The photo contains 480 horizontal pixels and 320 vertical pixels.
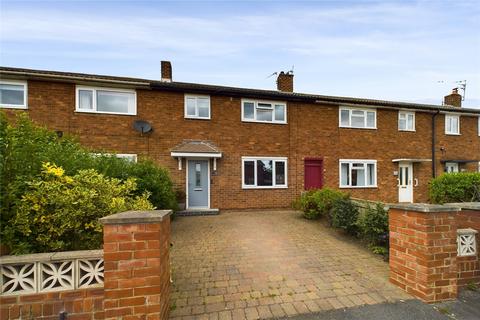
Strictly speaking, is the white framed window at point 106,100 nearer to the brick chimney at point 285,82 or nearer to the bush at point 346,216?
the brick chimney at point 285,82

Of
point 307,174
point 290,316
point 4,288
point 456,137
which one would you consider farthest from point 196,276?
point 456,137

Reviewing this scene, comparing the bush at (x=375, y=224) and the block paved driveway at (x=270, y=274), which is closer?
the block paved driveway at (x=270, y=274)

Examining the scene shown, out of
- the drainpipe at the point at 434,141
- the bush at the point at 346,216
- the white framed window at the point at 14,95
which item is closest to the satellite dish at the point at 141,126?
the white framed window at the point at 14,95

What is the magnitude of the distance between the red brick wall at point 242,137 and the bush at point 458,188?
8.28ft

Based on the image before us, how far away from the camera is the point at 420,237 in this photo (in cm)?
313

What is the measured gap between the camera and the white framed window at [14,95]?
8867 millimetres

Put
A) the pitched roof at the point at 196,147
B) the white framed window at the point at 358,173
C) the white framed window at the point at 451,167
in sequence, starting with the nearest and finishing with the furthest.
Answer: the pitched roof at the point at 196,147 → the white framed window at the point at 358,173 → the white framed window at the point at 451,167

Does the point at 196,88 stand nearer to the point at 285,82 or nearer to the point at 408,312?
the point at 285,82

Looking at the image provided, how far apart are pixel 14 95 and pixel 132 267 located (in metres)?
10.4

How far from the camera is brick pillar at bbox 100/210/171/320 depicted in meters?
Result: 2.32

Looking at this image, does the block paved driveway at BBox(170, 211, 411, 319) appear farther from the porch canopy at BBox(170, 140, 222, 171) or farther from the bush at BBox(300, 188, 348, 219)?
the porch canopy at BBox(170, 140, 222, 171)

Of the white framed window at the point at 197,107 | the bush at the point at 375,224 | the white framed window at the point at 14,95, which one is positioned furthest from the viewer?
the white framed window at the point at 197,107

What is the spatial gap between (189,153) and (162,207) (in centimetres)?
316

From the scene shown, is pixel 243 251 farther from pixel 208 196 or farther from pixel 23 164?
pixel 208 196
